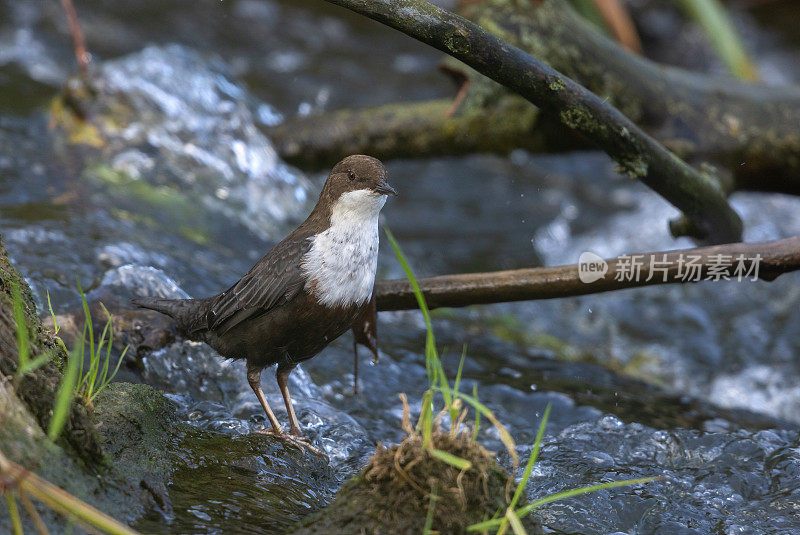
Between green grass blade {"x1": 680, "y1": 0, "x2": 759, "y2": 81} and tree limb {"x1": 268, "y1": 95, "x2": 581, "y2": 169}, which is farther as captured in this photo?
green grass blade {"x1": 680, "y1": 0, "x2": 759, "y2": 81}

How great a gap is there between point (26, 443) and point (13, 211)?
10.8 ft

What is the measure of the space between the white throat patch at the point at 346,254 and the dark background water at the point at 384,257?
62 cm

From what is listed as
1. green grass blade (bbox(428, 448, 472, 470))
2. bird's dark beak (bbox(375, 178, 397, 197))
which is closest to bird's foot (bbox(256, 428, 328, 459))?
bird's dark beak (bbox(375, 178, 397, 197))

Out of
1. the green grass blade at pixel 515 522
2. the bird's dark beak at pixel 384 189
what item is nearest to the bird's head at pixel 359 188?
the bird's dark beak at pixel 384 189

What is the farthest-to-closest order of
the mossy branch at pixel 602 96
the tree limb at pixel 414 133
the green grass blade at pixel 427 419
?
the tree limb at pixel 414 133 < the mossy branch at pixel 602 96 < the green grass blade at pixel 427 419

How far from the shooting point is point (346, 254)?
2.92 meters

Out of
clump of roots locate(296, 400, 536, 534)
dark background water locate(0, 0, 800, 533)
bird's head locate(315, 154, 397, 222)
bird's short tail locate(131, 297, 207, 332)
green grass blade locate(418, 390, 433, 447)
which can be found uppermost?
bird's head locate(315, 154, 397, 222)

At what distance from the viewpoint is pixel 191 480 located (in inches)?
98.3

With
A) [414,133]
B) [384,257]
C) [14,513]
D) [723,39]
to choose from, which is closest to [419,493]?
[14,513]

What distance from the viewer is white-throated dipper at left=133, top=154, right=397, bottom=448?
9.59 ft

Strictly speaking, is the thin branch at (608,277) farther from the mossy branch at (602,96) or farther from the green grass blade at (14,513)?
the green grass blade at (14,513)

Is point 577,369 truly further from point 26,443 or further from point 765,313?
point 26,443

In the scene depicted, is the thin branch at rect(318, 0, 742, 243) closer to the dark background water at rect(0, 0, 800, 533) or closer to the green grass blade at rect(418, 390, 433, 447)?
the dark background water at rect(0, 0, 800, 533)

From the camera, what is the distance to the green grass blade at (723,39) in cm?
632
